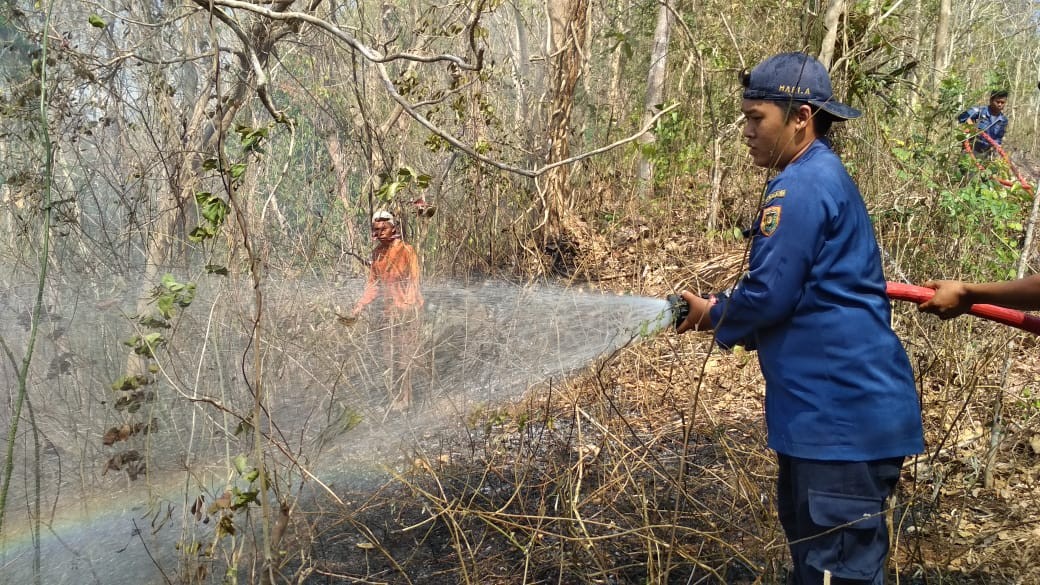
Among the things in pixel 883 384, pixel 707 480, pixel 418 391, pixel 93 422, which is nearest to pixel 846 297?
pixel 883 384

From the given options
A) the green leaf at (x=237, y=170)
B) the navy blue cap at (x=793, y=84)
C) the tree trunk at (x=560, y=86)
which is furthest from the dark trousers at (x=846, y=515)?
the tree trunk at (x=560, y=86)

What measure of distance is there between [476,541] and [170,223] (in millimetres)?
2388

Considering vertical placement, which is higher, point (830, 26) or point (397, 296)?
point (830, 26)

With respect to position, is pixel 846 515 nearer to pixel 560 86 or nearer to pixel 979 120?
pixel 560 86

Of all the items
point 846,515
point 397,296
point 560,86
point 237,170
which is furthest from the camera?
point 560,86

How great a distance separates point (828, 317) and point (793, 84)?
2.14ft

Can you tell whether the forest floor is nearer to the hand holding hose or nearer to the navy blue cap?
the hand holding hose

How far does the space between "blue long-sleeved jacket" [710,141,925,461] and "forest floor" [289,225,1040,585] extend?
1.53 feet

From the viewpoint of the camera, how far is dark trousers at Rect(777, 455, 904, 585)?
205 cm

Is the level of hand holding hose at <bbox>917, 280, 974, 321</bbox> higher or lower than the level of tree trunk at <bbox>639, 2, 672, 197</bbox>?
lower

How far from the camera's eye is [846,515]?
6.70 ft

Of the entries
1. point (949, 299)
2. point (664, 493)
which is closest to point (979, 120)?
point (664, 493)

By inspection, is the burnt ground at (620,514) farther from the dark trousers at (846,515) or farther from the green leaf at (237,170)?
the green leaf at (237,170)

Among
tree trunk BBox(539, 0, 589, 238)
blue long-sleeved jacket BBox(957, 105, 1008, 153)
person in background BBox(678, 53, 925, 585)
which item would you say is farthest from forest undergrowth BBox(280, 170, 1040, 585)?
tree trunk BBox(539, 0, 589, 238)
